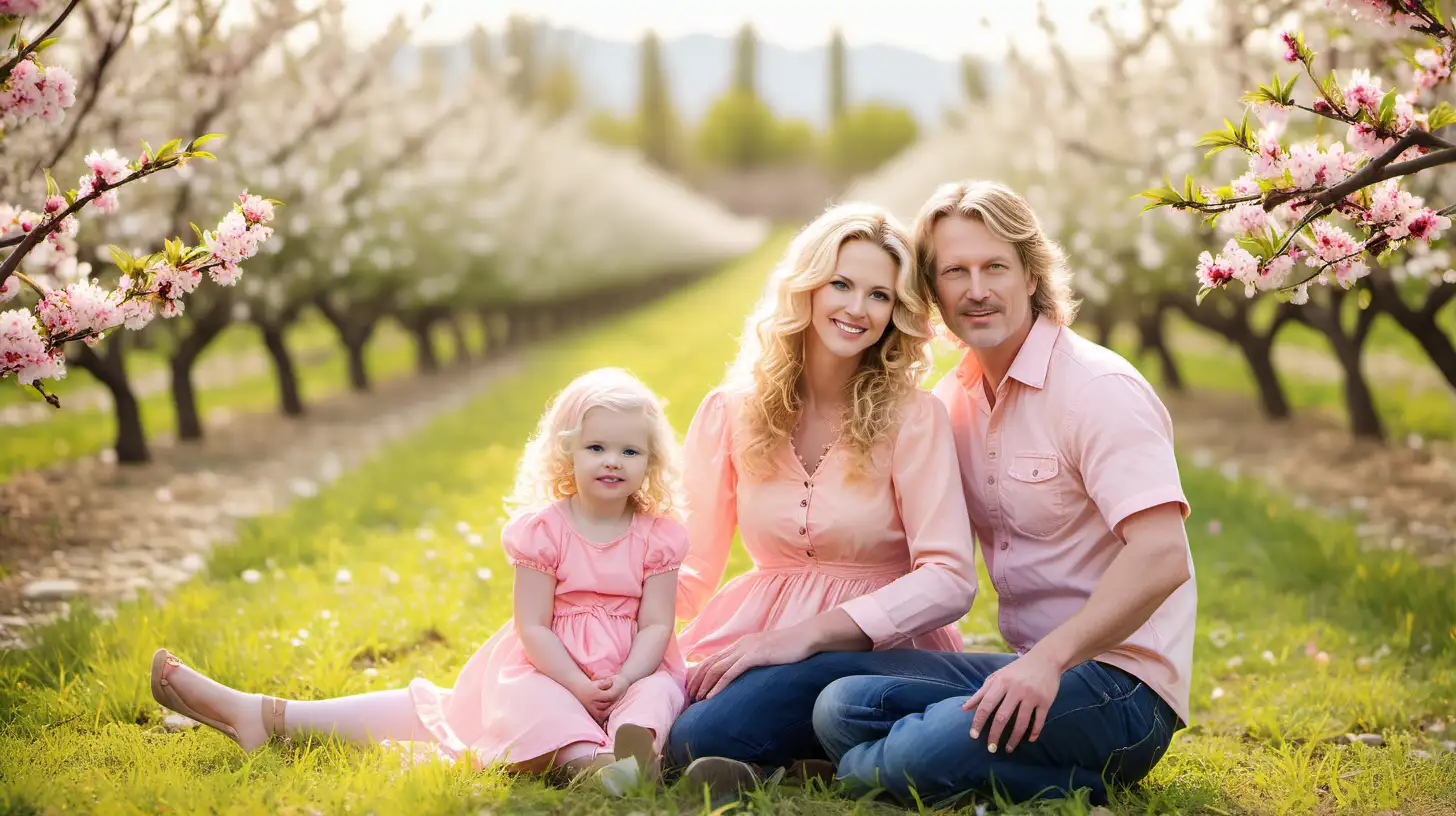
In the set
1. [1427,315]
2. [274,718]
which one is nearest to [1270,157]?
[274,718]

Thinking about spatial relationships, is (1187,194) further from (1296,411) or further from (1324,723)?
(1296,411)

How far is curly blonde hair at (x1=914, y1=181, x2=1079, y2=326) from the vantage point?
3.36 m

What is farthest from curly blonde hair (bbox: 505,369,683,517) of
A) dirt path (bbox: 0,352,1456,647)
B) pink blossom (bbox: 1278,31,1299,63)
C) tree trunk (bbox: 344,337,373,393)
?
tree trunk (bbox: 344,337,373,393)

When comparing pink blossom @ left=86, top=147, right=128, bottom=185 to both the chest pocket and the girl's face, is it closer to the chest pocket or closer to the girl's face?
the girl's face

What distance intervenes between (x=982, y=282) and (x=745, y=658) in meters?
1.25

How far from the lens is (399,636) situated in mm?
4730

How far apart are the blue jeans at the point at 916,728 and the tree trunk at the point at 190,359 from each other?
7917mm

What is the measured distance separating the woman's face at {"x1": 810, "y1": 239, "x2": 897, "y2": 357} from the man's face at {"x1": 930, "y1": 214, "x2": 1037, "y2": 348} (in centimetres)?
18

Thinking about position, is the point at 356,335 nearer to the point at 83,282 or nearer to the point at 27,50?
the point at 83,282

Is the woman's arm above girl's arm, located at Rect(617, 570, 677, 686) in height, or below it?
above

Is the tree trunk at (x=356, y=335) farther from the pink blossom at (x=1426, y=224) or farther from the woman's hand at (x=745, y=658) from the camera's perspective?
the pink blossom at (x=1426, y=224)

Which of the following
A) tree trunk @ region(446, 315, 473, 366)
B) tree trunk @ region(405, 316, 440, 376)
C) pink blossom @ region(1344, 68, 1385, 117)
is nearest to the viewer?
pink blossom @ region(1344, 68, 1385, 117)

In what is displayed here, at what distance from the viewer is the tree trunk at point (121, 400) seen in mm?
8352

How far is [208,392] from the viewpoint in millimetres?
14961
